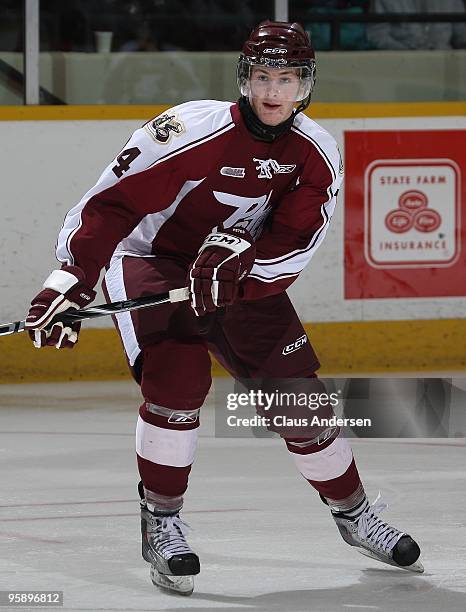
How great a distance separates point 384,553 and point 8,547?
83 cm

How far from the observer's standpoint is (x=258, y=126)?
325cm

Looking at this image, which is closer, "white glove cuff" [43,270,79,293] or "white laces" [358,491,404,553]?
"white glove cuff" [43,270,79,293]

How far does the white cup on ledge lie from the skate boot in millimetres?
3216

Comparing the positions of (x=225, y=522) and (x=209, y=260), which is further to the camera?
(x=225, y=522)

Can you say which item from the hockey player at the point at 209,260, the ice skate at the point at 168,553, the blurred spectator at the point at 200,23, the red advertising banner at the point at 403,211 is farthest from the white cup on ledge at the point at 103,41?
the ice skate at the point at 168,553

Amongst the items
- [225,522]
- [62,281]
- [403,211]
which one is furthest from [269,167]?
[403,211]

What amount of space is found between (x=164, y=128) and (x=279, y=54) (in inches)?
10.7

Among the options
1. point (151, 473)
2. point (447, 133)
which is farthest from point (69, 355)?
point (151, 473)

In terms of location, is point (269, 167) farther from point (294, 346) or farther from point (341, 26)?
point (341, 26)

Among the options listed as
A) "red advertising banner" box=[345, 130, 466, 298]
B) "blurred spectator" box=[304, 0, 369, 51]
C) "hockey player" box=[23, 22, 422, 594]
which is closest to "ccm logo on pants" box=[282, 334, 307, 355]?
"hockey player" box=[23, 22, 422, 594]

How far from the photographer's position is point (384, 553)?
332 centimetres

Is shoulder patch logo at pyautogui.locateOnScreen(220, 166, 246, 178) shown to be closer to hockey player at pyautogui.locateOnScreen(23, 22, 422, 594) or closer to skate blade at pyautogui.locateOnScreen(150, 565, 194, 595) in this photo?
hockey player at pyautogui.locateOnScreen(23, 22, 422, 594)

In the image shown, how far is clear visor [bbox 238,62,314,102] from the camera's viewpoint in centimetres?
322

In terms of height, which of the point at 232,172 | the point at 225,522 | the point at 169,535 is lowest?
the point at 225,522
